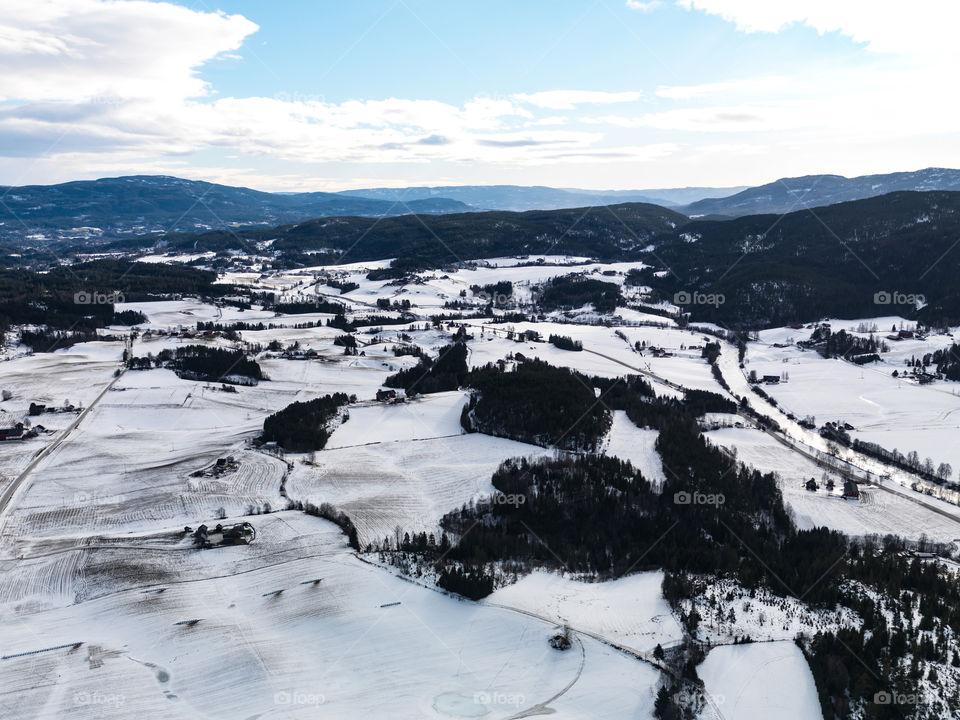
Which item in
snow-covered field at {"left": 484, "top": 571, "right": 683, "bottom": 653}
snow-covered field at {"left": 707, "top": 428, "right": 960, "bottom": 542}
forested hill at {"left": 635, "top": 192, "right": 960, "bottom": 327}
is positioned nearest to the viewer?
snow-covered field at {"left": 484, "top": 571, "right": 683, "bottom": 653}

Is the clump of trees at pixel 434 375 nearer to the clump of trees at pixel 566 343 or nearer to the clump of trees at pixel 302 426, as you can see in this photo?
the clump of trees at pixel 302 426

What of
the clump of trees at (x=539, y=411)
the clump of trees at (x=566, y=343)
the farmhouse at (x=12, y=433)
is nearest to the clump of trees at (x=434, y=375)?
the clump of trees at (x=539, y=411)

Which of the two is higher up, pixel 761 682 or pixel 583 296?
pixel 583 296

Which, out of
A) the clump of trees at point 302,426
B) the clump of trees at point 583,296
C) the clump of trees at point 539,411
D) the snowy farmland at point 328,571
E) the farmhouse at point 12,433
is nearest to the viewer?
the snowy farmland at point 328,571

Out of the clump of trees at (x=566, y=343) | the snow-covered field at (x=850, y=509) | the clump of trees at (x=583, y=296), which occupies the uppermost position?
the clump of trees at (x=583, y=296)

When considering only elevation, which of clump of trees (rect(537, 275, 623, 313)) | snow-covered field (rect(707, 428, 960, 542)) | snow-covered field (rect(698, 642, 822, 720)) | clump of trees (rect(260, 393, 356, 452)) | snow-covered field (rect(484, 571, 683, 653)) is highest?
clump of trees (rect(537, 275, 623, 313))

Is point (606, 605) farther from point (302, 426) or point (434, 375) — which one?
point (434, 375)

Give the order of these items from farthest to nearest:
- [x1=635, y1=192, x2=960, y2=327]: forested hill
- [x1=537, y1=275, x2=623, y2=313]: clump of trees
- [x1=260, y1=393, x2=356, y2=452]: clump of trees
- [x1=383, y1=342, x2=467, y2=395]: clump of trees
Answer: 1. [x1=537, y1=275, x2=623, y2=313]: clump of trees
2. [x1=635, y1=192, x2=960, y2=327]: forested hill
3. [x1=383, y1=342, x2=467, y2=395]: clump of trees
4. [x1=260, y1=393, x2=356, y2=452]: clump of trees

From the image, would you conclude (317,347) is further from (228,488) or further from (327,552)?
(327,552)

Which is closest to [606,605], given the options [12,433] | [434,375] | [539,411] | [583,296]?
[539,411]

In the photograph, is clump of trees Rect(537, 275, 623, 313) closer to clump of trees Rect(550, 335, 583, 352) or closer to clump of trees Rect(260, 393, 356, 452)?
clump of trees Rect(550, 335, 583, 352)

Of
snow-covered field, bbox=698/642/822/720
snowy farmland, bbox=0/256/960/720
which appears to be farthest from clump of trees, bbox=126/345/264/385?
snow-covered field, bbox=698/642/822/720

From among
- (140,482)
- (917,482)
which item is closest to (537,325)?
(917,482)
